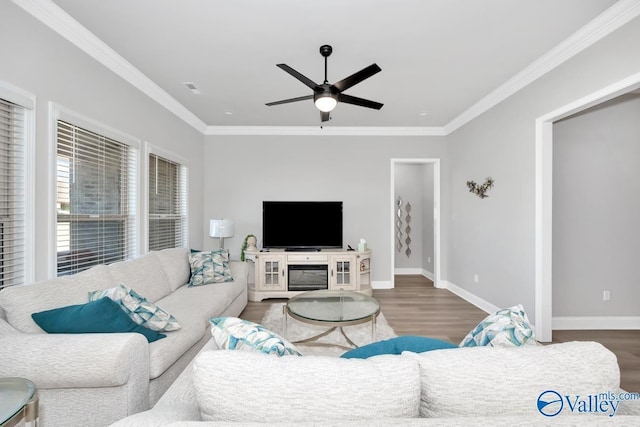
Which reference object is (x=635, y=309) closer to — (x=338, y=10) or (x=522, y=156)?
(x=522, y=156)

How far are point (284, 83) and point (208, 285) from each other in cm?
245

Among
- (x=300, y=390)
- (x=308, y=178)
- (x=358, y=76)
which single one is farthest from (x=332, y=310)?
(x=308, y=178)

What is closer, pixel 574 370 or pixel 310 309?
pixel 574 370

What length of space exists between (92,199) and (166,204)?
1283 millimetres

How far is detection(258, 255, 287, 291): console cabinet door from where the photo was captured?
4441 millimetres

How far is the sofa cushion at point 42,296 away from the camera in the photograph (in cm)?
160

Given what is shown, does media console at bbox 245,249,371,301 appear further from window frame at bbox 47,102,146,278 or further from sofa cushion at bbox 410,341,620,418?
sofa cushion at bbox 410,341,620,418

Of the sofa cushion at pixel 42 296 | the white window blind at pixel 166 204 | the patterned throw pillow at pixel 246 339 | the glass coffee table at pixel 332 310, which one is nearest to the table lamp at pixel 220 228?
the white window blind at pixel 166 204

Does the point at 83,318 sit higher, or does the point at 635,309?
the point at 83,318

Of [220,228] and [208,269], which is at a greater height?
[220,228]

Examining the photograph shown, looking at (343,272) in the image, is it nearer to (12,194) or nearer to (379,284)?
(379,284)

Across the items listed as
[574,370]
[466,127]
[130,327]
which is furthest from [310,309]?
[466,127]

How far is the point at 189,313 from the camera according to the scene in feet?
7.89

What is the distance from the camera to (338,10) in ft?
6.95
